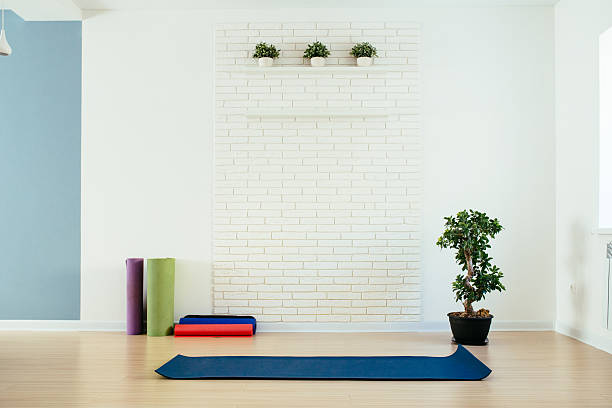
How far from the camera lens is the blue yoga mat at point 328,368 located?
3635mm

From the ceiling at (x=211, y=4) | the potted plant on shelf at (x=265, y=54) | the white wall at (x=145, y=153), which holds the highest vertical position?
the ceiling at (x=211, y=4)

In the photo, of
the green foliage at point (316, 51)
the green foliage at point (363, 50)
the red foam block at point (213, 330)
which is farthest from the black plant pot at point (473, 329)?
the green foliage at point (316, 51)

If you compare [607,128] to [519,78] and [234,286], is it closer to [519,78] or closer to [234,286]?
[519,78]

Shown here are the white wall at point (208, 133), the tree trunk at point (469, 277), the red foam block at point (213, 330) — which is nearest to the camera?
the tree trunk at point (469, 277)

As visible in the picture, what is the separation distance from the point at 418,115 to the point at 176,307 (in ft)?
9.68

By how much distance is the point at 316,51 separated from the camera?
5.38 meters

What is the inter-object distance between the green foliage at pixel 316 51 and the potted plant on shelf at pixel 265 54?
0.29 m

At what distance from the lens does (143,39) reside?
220 inches

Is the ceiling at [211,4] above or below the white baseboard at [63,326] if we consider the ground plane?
above

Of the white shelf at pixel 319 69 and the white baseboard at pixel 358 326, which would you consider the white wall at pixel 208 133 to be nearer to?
the white baseboard at pixel 358 326

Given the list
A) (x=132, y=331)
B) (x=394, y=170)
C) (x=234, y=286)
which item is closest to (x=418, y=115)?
(x=394, y=170)

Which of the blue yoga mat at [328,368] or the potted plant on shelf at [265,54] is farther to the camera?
the potted plant on shelf at [265,54]

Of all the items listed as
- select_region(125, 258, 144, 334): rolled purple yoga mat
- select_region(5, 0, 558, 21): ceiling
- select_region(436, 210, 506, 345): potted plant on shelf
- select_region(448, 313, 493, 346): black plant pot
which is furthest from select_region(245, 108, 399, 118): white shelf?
select_region(448, 313, 493, 346): black plant pot

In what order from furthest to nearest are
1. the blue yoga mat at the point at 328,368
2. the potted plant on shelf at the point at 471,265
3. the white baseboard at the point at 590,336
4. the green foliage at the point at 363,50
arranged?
the green foliage at the point at 363,50
the potted plant on shelf at the point at 471,265
the white baseboard at the point at 590,336
the blue yoga mat at the point at 328,368
